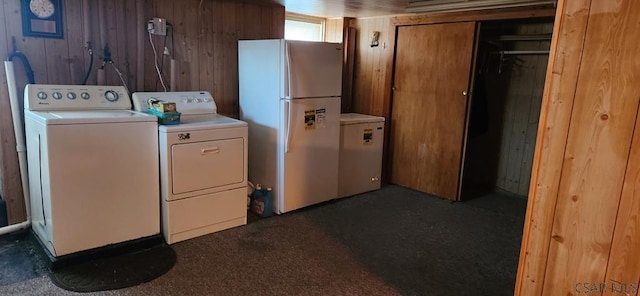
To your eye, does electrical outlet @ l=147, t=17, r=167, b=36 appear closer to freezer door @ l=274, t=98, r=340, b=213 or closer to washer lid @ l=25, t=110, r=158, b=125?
washer lid @ l=25, t=110, r=158, b=125

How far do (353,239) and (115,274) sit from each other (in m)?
1.63

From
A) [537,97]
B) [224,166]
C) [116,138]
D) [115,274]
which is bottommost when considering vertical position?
[115,274]

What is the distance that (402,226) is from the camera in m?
3.45

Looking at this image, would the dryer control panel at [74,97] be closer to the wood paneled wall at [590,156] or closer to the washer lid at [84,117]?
the washer lid at [84,117]

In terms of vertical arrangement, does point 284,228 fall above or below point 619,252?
below

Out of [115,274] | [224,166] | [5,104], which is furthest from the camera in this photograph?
[224,166]

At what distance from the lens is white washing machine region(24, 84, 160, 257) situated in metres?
2.46

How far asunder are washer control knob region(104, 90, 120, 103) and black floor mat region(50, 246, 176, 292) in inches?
43.8

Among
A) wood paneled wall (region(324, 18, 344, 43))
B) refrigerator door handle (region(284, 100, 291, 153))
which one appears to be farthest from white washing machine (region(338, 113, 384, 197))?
wood paneled wall (region(324, 18, 344, 43))

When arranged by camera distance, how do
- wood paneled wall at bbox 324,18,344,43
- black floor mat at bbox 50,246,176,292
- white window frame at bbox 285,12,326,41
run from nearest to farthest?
1. black floor mat at bbox 50,246,176,292
2. white window frame at bbox 285,12,326,41
3. wood paneled wall at bbox 324,18,344,43

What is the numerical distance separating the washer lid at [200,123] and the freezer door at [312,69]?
55cm

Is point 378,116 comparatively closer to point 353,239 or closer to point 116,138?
point 353,239

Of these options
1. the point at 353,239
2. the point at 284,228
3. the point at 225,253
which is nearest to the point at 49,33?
the point at 225,253

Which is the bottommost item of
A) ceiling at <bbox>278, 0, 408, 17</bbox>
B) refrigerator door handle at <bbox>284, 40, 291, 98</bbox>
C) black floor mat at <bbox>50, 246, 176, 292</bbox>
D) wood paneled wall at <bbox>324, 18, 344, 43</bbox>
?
black floor mat at <bbox>50, 246, 176, 292</bbox>
